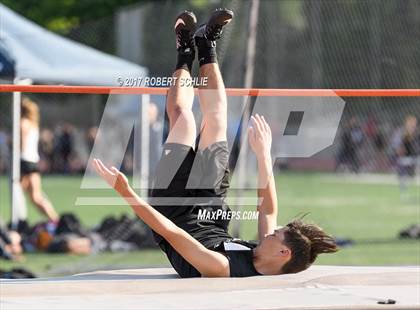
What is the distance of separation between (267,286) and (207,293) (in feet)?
1.07

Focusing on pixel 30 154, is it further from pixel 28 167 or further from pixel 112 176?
pixel 112 176

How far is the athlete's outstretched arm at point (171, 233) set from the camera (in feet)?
14.9

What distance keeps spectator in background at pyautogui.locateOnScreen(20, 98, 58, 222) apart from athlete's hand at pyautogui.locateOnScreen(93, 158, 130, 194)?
20.3 ft

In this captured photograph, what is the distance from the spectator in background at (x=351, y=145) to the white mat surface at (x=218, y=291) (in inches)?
408

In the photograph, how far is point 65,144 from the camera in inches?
886

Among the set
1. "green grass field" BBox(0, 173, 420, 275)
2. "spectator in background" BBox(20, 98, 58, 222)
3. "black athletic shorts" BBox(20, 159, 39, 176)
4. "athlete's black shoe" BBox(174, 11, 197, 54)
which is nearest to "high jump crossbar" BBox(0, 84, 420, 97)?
"athlete's black shoe" BBox(174, 11, 197, 54)

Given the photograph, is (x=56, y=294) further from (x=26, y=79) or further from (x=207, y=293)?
(x=26, y=79)

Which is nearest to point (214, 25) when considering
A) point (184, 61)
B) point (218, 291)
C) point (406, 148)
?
point (184, 61)

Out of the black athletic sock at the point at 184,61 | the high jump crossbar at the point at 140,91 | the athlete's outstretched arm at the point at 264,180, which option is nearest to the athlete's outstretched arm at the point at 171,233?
the athlete's outstretched arm at the point at 264,180

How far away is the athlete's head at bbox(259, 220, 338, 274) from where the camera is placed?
4992 mm

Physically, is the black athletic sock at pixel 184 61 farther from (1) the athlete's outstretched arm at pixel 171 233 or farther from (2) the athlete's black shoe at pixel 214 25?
(1) the athlete's outstretched arm at pixel 171 233

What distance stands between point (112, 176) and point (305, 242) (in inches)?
41.6

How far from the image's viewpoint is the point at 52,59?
1051 centimetres

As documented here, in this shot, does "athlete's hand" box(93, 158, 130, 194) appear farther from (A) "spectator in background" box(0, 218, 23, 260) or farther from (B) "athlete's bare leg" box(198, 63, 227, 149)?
(A) "spectator in background" box(0, 218, 23, 260)
